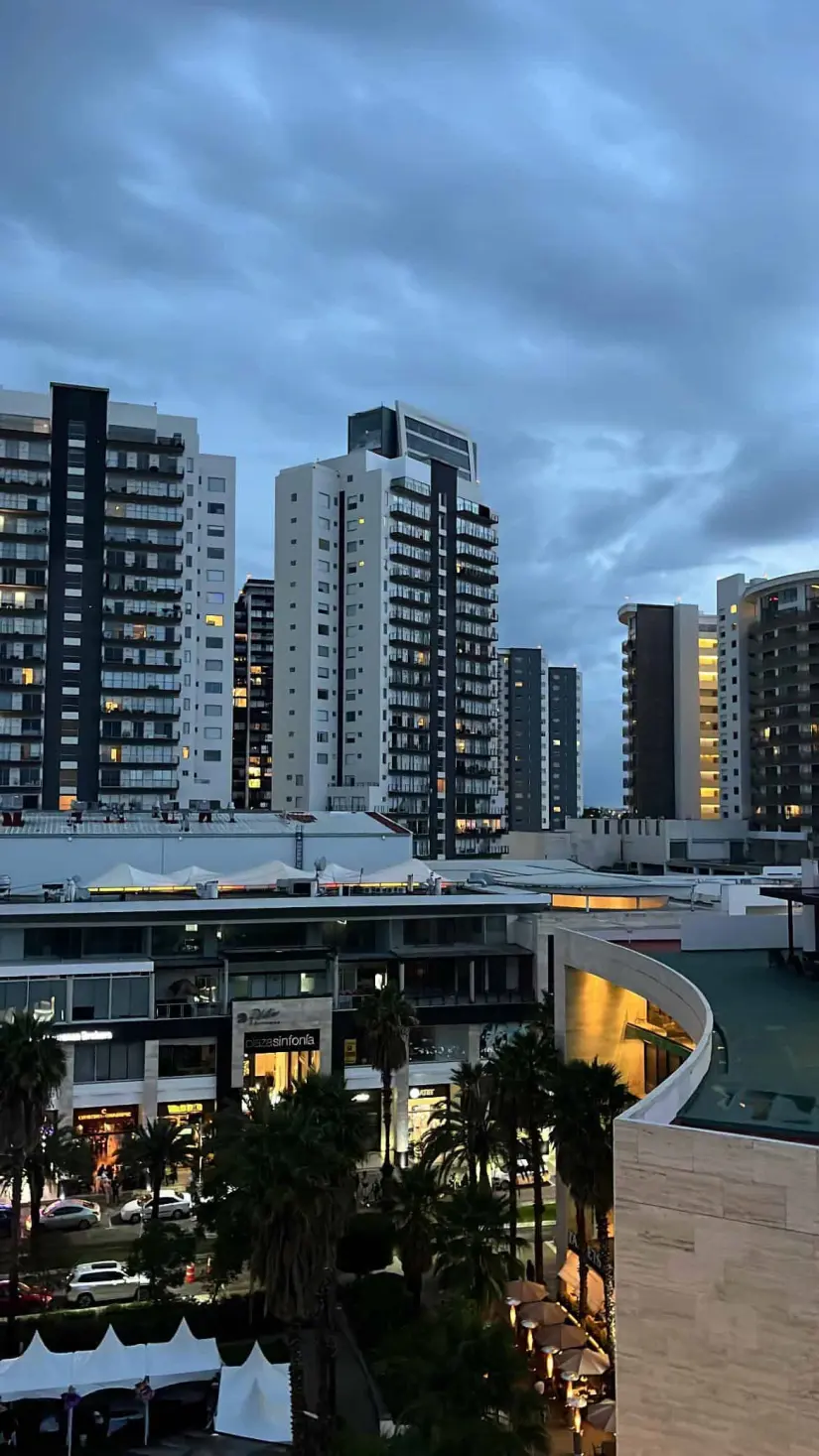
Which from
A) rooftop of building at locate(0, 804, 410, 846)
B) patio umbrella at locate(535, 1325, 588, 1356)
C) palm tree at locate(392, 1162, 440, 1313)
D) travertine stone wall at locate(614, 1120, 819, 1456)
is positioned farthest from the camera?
rooftop of building at locate(0, 804, 410, 846)

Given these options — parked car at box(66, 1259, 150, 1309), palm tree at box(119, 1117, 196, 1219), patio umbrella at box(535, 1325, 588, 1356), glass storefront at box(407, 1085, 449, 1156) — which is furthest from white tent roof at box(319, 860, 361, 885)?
patio umbrella at box(535, 1325, 588, 1356)

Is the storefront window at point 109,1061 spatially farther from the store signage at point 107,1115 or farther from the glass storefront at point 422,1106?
the glass storefront at point 422,1106

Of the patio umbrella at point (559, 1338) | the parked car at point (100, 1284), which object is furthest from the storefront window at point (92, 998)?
the patio umbrella at point (559, 1338)

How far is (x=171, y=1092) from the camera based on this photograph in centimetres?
5194

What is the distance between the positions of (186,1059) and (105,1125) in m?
4.73

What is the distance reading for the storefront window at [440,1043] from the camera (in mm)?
56031

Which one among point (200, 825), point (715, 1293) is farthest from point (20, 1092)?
point (200, 825)

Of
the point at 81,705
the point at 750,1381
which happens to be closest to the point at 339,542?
the point at 81,705

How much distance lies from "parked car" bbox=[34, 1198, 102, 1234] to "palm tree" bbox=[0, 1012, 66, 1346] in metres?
12.5

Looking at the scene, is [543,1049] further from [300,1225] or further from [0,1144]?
[0,1144]

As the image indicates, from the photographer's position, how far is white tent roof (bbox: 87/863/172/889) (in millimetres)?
57500

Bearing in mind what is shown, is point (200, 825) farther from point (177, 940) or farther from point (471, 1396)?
point (471, 1396)

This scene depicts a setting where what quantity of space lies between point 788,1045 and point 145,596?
8265 cm

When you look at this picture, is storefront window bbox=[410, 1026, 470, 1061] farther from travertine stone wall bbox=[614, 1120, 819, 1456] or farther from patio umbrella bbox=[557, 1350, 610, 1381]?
travertine stone wall bbox=[614, 1120, 819, 1456]
